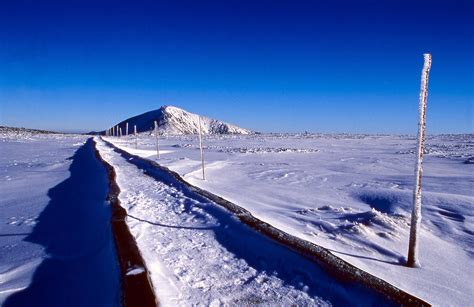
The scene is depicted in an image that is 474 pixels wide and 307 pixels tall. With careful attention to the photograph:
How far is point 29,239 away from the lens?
266 inches

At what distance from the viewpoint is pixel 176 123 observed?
15200cm

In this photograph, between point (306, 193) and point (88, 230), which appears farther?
point (306, 193)

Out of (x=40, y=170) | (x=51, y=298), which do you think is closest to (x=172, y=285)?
(x=51, y=298)

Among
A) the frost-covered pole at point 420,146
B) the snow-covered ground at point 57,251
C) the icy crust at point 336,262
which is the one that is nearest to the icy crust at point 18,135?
the snow-covered ground at point 57,251

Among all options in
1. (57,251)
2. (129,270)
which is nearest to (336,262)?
(129,270)

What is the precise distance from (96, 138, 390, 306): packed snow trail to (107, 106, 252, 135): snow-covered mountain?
13351 centimetres

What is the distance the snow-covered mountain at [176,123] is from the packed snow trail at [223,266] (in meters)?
134

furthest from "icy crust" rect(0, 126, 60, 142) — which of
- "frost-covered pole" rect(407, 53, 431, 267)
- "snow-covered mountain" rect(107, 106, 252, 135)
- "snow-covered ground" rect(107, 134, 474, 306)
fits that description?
"frost-covered pole" rect(407, 53, 431, 267)

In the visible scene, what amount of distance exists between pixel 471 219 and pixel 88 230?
25.3 ft

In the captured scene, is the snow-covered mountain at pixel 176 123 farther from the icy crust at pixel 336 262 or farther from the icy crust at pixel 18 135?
the icy crust at pixel 336 262

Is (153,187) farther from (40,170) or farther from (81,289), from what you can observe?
(40,170)

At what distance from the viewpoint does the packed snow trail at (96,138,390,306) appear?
3.90 meters

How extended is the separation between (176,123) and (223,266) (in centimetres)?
15004

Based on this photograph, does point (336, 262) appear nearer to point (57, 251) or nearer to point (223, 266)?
point (223, 266)
